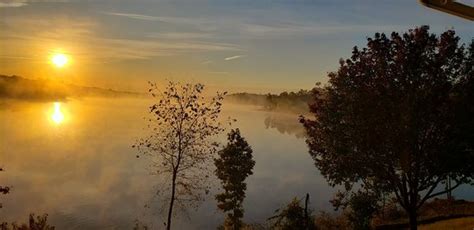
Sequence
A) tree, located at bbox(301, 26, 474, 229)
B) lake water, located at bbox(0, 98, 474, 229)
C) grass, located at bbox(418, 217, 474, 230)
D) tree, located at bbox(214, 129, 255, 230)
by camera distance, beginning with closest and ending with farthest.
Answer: tree, located at bbox(301, 26, 474, 229) → grass, located at bbox(418, 217, 474, 230) → tree, located at bbox(214, 129, 255, 230) → lake water, located at bbox(0, 98, 474, 229)

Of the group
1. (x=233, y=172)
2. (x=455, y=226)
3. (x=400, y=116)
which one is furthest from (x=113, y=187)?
(x=400, y=116)

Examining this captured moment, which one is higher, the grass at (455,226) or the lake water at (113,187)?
the lake water at (113,187)

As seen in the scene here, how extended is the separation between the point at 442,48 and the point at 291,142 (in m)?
148

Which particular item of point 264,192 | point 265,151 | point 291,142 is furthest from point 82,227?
point 291,142

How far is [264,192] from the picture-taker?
81.8m

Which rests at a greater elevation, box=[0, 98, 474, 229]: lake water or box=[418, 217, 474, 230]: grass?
box=[0, 98, 474, 229]: lake water

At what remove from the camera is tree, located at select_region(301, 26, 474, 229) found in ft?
81.9

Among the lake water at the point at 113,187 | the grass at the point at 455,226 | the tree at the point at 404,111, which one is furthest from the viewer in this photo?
the lake water at the point at 113,187

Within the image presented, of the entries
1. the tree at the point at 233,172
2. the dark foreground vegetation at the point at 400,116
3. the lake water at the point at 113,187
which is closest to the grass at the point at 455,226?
the dark foreground vegetation at the point at 400,116

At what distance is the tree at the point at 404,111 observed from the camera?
Result: 81.9ft

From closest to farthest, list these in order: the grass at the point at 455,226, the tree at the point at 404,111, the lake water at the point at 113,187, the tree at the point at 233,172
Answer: the tree at the point at 404,111 < the grass at the point at 455,226 < the tree at the point at 233,172 < the lake water at the point at 113,187

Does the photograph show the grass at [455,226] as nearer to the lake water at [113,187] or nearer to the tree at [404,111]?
the tree at [404,111]

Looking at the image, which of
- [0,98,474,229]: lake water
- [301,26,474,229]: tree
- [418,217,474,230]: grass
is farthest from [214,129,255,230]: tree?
[301,26,474,229]: tree

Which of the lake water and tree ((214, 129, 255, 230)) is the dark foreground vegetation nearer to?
tree ((214, 129, 255, 230))
